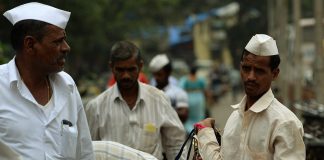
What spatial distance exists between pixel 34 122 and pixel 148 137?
2.35 m

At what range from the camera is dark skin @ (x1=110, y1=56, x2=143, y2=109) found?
6617mm

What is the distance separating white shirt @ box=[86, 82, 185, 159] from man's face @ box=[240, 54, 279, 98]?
205 cm

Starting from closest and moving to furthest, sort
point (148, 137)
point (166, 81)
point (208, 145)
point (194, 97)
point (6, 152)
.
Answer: point (6, 152), point (208, 145), point (148, 137), point (166, 81), point (194, 97)

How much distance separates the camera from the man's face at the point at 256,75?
15.0 feet

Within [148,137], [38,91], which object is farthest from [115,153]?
[38,91]

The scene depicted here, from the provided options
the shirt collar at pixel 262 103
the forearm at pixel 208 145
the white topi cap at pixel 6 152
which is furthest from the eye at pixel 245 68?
the white topi cap at pixel 6 152

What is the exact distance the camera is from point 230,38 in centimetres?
3900

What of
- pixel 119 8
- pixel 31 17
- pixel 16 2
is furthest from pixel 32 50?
pixel 119 8

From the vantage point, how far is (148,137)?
6.55 m

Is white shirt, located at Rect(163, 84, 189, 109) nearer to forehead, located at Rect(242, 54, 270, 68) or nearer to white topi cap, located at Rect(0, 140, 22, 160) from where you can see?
forehead, located at Rect(242, 54, 270, 68)

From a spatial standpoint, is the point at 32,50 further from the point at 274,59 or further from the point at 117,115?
the point at 117,115

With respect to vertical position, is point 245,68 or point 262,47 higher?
point 262,47

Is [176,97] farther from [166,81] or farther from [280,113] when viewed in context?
[280,113]

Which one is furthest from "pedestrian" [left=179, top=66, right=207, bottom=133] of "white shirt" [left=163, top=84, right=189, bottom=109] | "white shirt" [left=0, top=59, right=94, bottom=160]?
"white shirt" [left=0, top=59, right=94, bottom=160]
